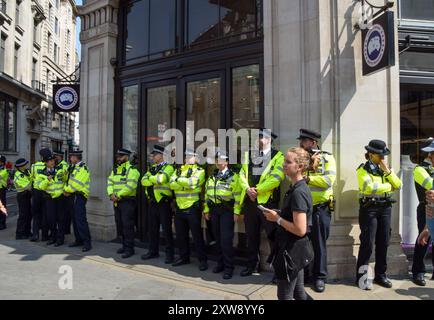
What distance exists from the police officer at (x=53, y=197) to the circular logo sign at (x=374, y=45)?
6266 millimetres

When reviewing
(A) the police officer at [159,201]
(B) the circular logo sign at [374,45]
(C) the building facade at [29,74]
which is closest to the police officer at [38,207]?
(A) the police officer at [159,201]

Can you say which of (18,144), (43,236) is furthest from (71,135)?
(43,236)

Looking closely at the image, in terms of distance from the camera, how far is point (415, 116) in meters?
6.85

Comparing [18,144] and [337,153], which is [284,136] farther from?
[18,144]

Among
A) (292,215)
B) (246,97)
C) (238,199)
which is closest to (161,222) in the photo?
(238,199)

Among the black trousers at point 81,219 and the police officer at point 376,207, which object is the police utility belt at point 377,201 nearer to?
the police officer at point 376,207

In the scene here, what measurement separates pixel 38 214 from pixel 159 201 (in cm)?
370

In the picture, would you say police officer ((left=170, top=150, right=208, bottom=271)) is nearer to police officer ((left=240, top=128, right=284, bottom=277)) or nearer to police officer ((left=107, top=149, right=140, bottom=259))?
police officer ((left=240, top=128, right=284, bottom=277))

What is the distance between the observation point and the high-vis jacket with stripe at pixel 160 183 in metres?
6.54

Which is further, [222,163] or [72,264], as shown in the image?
[72,264]

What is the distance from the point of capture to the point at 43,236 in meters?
8.60

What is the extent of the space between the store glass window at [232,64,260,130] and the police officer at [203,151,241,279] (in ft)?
3.26

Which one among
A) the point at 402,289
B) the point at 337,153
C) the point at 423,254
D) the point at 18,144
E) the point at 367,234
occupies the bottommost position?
the point at 402,289

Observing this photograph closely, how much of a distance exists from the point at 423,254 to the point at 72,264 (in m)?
5.50
